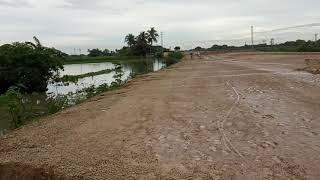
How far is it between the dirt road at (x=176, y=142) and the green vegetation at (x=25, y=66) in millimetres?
22861

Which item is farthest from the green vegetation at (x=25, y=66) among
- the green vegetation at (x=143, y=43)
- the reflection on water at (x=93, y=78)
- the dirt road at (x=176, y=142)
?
the green vegetation at (x=143, y=43)

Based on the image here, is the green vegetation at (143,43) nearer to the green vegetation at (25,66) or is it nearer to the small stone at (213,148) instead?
the green vegetation at (25,66)

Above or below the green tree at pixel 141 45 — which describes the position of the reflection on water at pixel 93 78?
below

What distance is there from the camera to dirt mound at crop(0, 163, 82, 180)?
657cm

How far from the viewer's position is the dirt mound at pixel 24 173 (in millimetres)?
6574

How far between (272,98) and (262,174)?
7768 mm

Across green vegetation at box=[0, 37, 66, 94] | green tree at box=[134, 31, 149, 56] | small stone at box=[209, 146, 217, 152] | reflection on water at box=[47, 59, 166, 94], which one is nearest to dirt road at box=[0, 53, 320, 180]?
small stone at box=[209, 146, 217, 152]

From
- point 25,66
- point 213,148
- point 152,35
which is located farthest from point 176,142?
point 152,35

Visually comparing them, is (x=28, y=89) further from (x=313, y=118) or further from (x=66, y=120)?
(x=313, y=118)

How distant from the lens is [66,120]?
435 inches

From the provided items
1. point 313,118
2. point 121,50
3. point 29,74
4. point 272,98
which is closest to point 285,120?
point 313,118

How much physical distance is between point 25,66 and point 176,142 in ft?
94.7

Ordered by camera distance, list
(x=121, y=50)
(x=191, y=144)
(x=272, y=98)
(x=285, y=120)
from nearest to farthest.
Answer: (x=191, y=144)
(x=285, y=120)
(x=272, y=98)
(x=121, y=50)

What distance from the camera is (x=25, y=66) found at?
3478 cm
